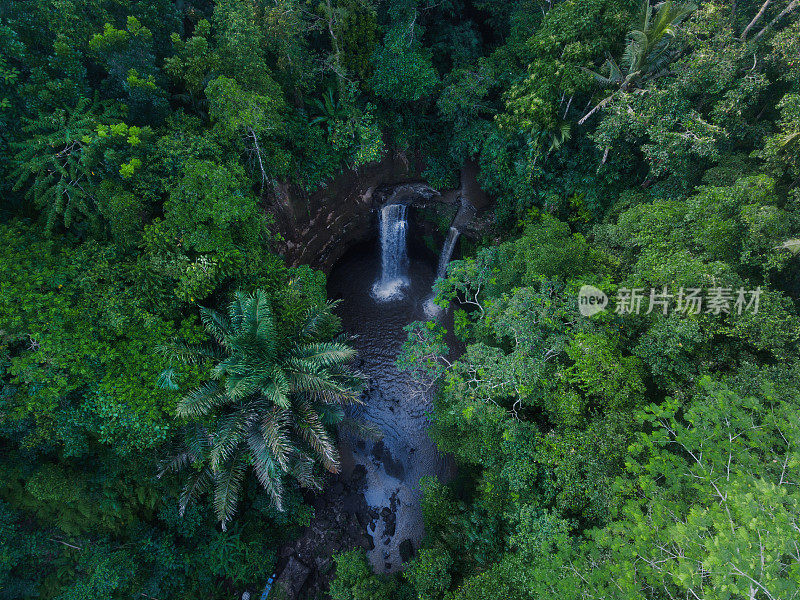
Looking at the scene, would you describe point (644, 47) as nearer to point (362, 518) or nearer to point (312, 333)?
→ point (312, 333)

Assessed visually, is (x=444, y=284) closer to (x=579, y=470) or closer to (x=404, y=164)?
(x=579, y=470)

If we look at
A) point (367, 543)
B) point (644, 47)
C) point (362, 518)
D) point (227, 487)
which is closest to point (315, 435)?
point (227, 487)

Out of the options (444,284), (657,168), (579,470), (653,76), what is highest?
(653,76)

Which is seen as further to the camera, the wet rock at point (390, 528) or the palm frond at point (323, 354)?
the wet rock at point (390, 528)

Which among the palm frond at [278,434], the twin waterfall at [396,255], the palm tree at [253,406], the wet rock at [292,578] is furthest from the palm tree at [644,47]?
the wet rock at [292,578]

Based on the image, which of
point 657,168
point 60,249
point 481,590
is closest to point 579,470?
point 481,590

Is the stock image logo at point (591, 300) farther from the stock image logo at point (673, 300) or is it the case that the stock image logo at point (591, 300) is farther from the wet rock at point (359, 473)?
the wet rock at point (359, 473)
